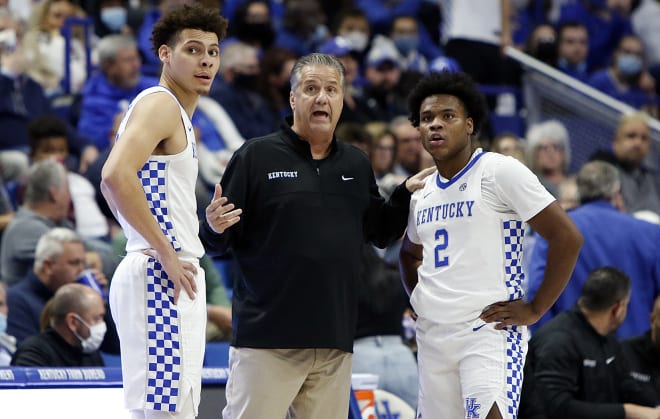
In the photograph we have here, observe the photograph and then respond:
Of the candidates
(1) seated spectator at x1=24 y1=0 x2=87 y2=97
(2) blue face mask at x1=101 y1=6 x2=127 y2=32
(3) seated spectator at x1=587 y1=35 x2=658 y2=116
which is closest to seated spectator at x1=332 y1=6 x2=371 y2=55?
(2) blue face mask at x1=101 y1=6 x2=127 y2=32

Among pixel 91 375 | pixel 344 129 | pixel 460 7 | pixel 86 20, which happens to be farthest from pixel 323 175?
pixel 460 7

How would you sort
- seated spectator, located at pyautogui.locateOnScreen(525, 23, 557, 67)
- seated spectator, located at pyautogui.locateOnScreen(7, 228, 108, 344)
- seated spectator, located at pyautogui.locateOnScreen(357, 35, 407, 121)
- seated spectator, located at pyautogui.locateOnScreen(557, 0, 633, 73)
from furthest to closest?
seated spectator, located at pyautogui.locateOnScreen(557, 0, 633, 73), seated spectator, located at pyautogui.locateOnScreen(525, 23, 557, 67), seated spectator, located at pyautogui.locateOnScreen(357, 35, 407, 121), seated spectator, located at pyautogui.locateOnScreen(7, 228, 108, 344)

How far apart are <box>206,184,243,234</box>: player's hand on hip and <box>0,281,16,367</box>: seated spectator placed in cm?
243

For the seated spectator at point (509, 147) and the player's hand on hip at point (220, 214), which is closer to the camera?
the player's hand on hip at point (220, 214)

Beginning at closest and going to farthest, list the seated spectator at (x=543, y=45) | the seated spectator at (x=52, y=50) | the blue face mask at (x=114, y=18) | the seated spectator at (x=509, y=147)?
the seated spectator at (x=509, y=147) < the seated spectator at (x=52, y=50) < the blue face mask at (x=114, y=18) < the seated spectator at (x=543, y=45)

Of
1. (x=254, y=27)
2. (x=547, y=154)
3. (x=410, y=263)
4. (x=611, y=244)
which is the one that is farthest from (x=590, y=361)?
(x=254, y=27)

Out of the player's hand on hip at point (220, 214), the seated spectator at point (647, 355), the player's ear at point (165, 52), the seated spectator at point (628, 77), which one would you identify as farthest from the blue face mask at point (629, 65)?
the player's ear at point (165, 52)

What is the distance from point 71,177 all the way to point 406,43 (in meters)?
4.85

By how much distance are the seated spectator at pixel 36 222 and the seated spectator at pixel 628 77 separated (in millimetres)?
6408

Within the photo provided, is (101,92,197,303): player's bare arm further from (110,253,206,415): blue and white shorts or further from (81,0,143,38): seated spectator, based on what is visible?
(81,0,143,38): seated spectator

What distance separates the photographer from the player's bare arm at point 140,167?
14.7 feet

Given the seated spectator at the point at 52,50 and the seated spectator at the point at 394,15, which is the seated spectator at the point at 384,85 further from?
the seated spectator at the point at 52,50

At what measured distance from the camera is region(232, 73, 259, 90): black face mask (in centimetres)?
1102

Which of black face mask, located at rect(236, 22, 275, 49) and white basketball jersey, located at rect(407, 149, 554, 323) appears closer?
white basketball jersey, located at rect(407, 149, 554, 323)
